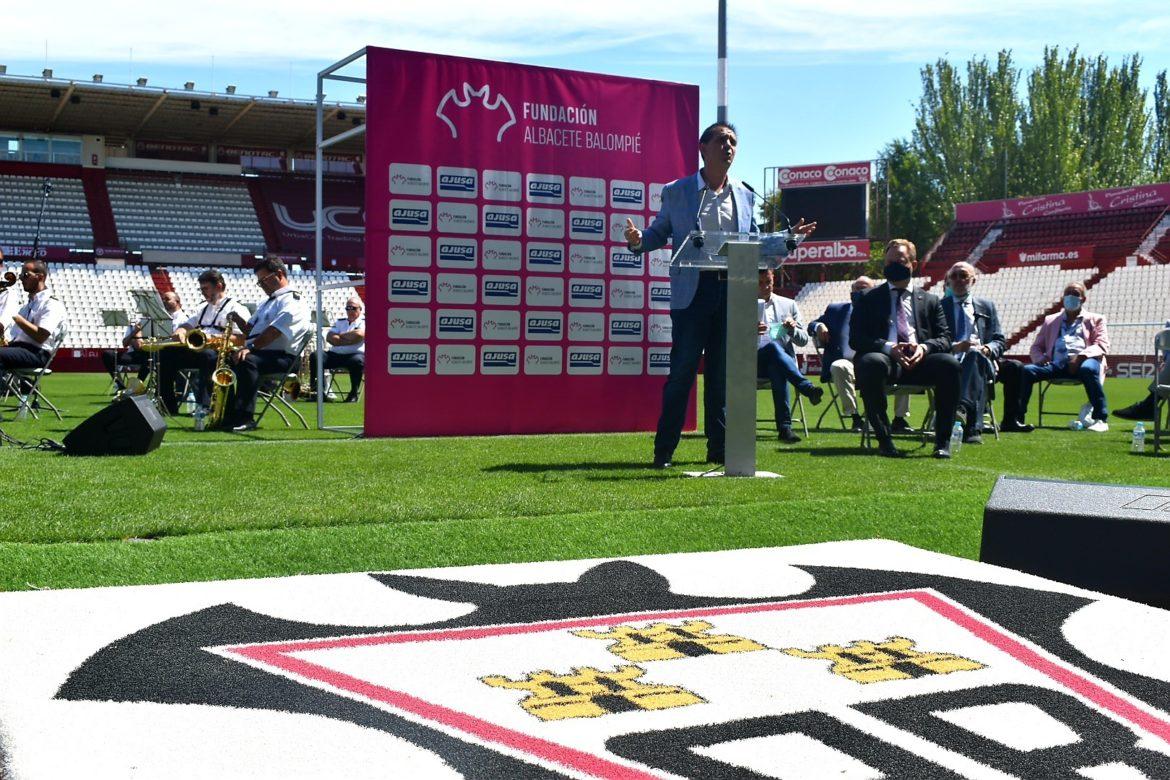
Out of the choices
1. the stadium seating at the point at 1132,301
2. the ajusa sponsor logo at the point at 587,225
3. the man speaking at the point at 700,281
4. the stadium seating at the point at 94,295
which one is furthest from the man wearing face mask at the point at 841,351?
the stadium seating at the point at 94,295

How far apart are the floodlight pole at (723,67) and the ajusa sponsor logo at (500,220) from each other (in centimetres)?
410

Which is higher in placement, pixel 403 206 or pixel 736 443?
pixel 403 206

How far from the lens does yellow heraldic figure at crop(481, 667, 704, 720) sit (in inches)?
92.3

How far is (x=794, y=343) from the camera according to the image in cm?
933

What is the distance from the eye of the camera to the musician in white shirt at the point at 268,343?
31.0ft

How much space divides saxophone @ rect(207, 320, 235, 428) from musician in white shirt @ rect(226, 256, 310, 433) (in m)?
0.19

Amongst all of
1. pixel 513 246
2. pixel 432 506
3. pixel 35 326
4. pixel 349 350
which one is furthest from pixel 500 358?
pixel 349 350

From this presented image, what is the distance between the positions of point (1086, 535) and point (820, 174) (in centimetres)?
3634

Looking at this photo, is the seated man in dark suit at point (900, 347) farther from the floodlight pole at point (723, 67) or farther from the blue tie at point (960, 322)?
the floodlight pole at point (723, 67)

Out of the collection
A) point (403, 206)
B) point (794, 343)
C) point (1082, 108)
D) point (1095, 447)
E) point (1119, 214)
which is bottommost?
point (1095, 447)

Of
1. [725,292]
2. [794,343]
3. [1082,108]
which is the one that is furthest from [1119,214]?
[725,292]

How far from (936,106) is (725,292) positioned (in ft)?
150

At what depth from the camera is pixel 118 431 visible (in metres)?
6.75

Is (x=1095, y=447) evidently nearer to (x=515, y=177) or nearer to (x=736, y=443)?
(x=736, y=443)
